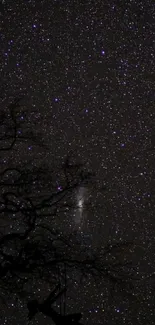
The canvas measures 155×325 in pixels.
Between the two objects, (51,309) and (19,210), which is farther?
(19,210)

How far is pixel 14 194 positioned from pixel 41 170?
483mm

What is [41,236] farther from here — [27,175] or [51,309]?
[51,309]

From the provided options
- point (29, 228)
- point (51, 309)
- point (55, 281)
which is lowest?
point (51, 309)

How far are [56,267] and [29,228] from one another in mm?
627

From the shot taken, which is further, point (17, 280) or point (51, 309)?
point (17, 280)

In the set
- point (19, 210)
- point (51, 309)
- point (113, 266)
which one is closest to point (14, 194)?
point (19, 210)

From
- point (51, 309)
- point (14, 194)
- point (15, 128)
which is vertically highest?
point (15, 128)

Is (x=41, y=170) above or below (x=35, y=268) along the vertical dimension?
above

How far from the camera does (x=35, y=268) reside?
19.9 ft

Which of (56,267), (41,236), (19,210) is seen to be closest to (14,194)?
(19,210)

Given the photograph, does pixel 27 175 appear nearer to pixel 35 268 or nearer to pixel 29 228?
pixel 29 228

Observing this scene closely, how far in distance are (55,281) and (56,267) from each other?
0.28m

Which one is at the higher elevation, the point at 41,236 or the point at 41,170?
the point at 41,170

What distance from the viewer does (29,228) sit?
6.09m
